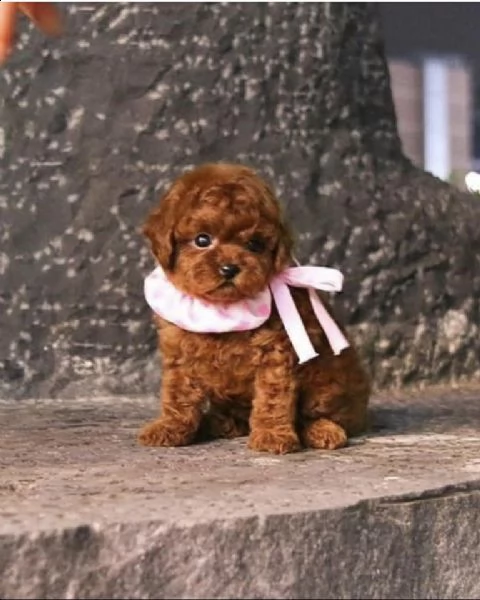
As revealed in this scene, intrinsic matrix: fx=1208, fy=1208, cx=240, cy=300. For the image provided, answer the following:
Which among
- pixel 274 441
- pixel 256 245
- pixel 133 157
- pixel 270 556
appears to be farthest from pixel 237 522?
pixel 133 157

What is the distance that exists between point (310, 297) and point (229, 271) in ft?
0.49

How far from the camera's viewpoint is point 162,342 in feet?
5.08

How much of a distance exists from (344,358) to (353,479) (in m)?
0.31

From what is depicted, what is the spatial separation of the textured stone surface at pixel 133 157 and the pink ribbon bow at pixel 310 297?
0.48 m

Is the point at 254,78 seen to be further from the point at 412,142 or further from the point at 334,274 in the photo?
the point at 412,142

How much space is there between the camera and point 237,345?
58.9 inches

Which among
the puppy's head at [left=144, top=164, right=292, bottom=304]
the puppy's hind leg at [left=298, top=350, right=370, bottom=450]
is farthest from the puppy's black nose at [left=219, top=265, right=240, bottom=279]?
the puppy's hind leg at [left=298, top=350, right=370, bottom=450]

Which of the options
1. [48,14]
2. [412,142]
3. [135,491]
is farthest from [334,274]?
[412,142]

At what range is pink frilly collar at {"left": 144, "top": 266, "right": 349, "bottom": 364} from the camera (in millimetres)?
1482

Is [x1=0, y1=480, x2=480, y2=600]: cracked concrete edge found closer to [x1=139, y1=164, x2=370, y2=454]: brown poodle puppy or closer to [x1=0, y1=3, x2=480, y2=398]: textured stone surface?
[x1=139, y1=164, x2=370, y2=454]: brown poodle puppy

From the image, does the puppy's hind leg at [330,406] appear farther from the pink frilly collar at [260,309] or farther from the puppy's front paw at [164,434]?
the puppy's front paw at [164,434]

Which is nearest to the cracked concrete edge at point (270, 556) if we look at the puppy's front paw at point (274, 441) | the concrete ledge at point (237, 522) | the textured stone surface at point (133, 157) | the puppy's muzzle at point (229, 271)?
the concrete ledge at point (237, 522)

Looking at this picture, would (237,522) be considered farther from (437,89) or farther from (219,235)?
(437,89)

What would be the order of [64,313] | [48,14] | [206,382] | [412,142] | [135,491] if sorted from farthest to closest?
[412,142]
[64,313]
[206,382]
[135,491]
[48,14]
